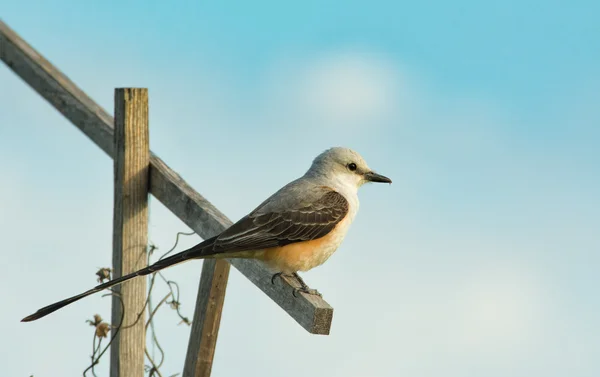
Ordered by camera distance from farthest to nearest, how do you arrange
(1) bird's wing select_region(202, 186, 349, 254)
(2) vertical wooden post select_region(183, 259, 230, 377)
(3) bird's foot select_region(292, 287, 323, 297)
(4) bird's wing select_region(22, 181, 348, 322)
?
(2) vertical wooden post select_region(183, 259, 230, 377) < (1) bird's wing select_region(202, 186, 349, 254) < (4) bird's wing select_region(22, 181, 348, 322) < (3) bird's foot select_region(292, 287, 323, 297)

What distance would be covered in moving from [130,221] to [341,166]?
1.41 m

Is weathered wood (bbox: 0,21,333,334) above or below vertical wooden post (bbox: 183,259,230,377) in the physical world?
above

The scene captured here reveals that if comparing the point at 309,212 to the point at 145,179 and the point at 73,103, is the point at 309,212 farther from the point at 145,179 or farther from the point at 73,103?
the point at 73,103

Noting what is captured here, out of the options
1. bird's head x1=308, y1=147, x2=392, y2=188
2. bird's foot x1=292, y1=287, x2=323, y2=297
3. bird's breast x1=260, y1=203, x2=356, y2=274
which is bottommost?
bird's foot x1=292, y1=287, x2=323, y2=297

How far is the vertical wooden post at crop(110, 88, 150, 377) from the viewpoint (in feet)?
17.9

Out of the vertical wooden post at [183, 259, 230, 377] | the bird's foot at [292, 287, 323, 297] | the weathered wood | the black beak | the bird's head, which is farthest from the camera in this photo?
the black beak

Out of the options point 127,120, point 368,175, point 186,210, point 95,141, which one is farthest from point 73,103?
point 368,175

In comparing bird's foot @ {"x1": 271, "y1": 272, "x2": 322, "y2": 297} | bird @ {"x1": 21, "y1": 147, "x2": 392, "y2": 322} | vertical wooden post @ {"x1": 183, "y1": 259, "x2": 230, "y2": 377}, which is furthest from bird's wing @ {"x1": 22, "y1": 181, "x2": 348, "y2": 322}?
vertical wooden post @ {"x1": 183, "y1": 259, "x2": 230, "y2": 377}

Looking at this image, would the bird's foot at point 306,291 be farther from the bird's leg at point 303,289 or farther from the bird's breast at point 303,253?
the bird's breast at point 303,253

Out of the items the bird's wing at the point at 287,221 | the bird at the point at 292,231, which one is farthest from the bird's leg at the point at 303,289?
the bird's wing at the point at 287,221

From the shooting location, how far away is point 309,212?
200 inches

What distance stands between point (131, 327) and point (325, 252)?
1.38m

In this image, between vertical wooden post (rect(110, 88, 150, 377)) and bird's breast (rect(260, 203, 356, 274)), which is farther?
vertical wooden post (rect(110, 88, 150, 377))

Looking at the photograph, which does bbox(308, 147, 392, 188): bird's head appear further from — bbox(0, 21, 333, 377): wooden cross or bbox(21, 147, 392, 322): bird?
bbox(0, 21, 333, 377): wooden cross
